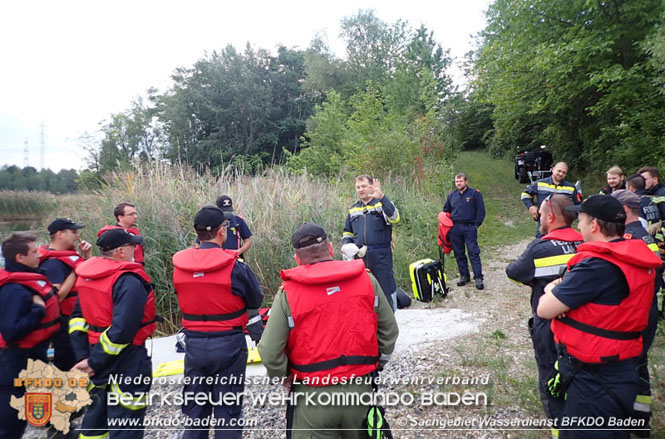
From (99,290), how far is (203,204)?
397cm

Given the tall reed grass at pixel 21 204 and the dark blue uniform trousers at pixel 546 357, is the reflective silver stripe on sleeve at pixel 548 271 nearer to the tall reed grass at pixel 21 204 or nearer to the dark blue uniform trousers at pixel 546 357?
the dark blue uniform trousers at pixel 546 357

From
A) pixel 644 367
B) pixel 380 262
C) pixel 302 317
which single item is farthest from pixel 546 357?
pixel 380 262

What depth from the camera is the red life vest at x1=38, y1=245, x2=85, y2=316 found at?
10.5 feet

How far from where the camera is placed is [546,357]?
246cm

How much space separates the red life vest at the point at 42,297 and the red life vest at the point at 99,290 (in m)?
0.51

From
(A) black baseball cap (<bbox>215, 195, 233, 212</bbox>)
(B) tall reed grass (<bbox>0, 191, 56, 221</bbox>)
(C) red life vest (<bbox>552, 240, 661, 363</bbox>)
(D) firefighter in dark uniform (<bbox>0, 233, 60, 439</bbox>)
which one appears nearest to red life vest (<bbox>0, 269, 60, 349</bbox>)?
(D) firefighter in dark uniform (<bbox>0, 233, 60, 439</bbox>)

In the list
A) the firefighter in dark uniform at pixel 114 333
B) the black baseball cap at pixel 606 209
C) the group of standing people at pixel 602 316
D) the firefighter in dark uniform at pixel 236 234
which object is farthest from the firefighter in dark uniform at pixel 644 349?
the firefighter in dark uniform at pixel 236 234

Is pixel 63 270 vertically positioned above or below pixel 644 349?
above

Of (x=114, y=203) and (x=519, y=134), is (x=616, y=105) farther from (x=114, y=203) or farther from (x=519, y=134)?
(x=114, y=203)

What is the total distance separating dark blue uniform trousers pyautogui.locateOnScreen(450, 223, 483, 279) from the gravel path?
4.91ft

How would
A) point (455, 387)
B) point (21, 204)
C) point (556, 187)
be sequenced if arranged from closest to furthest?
1. point (455, 387)
2. point (556, 187)
3. point (21, 204)

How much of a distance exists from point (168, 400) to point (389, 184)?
28.8ft

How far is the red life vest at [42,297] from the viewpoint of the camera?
8.48 ft

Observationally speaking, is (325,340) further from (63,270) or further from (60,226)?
(60,226)
